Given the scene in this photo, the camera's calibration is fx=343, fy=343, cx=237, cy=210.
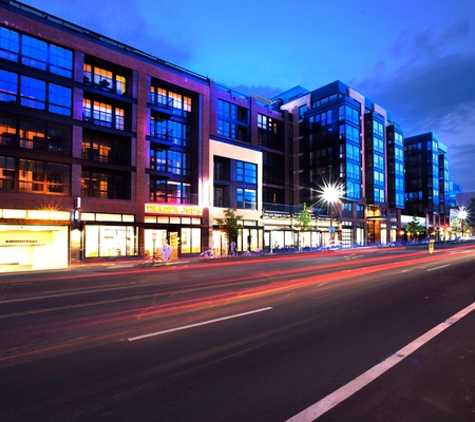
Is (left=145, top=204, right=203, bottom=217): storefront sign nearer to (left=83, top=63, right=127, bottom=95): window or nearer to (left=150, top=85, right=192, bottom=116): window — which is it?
(left=150, top=85, right=192, bottom=116): window

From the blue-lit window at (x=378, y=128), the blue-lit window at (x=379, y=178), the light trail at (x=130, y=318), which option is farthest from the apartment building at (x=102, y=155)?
the blue-lit window at (x=378, y=128)

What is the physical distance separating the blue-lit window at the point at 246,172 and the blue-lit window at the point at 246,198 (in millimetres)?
1171

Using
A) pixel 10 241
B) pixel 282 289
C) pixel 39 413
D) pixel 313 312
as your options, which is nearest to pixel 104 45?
pixel 10 241

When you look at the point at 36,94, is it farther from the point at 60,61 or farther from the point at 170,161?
the point at 170,161

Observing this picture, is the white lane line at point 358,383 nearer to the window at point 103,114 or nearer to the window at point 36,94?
the window at point 36,94

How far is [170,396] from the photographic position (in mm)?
3928

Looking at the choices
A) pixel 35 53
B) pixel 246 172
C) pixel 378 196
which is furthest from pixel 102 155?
pixel 378 196

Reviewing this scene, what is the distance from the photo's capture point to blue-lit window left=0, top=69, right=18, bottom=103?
78.9 feet

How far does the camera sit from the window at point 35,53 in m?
24.4

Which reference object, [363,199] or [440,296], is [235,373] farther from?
[363,199]

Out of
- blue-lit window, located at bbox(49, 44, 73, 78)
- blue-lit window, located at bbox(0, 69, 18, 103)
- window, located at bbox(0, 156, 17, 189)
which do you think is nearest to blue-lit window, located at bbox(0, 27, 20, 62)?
blue-lit window, located at bbox(0, 69, 18, 103)

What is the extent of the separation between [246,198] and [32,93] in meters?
23.3

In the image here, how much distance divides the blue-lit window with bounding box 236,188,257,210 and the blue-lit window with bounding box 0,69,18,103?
22.8 meters

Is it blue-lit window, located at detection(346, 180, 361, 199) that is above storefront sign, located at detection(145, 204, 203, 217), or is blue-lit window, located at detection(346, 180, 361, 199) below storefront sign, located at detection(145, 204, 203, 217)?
above
